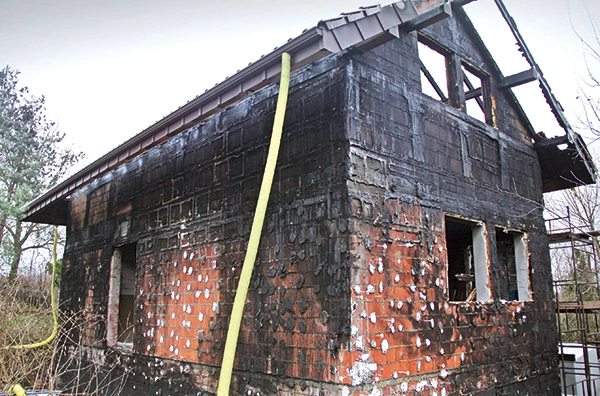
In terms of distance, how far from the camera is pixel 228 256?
649cm

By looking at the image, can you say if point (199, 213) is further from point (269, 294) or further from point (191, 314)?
point (269, 294)

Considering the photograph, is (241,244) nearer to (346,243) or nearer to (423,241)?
(346,243)

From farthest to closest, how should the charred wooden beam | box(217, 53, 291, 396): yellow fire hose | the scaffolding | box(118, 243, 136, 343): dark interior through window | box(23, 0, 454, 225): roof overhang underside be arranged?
box(118, 243, 136, 343): dark interior through window
the scaffolding
the charred wooden beam
box(23, 0, 454, 225): roof overhang underside
box(217, 53, 291, 396): yellow fire hose

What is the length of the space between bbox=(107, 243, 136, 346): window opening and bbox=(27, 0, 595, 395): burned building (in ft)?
0.25

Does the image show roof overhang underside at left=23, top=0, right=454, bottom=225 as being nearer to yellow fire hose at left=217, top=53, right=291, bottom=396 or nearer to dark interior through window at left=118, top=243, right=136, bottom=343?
yellow fire hose at left=217, top=53, right=291, bottom=396

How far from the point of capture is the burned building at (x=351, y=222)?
5109 millimetres

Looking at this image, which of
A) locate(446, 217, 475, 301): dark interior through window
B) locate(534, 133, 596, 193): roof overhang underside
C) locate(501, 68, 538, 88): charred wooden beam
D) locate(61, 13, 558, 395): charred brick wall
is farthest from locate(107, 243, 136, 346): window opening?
locate(534, 133, 596, 193): roof overhang underside

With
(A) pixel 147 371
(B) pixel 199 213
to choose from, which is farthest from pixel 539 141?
(A) pixel 147 371

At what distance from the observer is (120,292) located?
9922 millimetres

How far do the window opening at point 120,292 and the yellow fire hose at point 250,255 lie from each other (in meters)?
4.92

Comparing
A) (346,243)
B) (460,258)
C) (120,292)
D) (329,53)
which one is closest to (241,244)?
(346,243)

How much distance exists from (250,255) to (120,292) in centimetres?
601

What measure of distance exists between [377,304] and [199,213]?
3.27m

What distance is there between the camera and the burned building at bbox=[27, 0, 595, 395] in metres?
5.11
